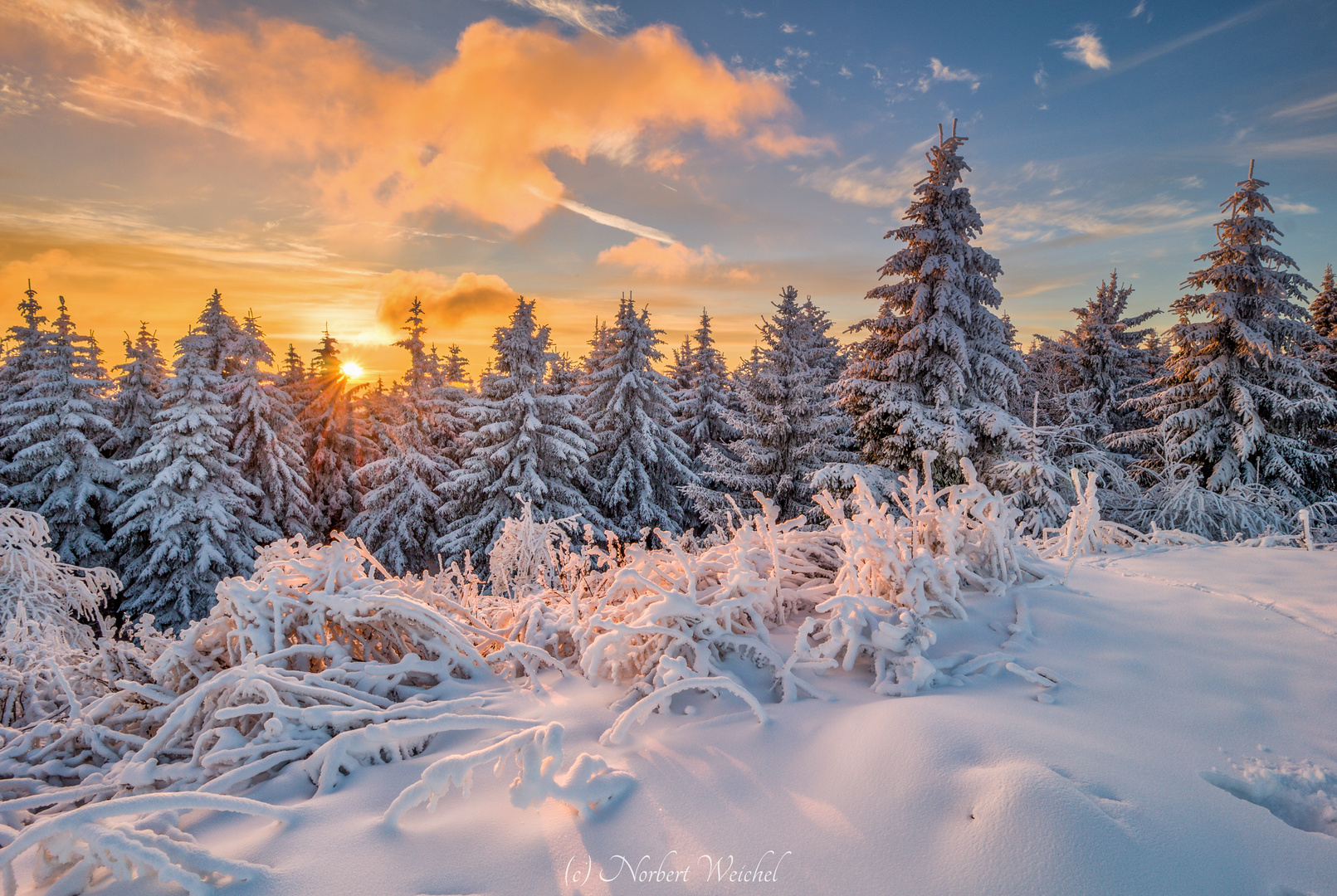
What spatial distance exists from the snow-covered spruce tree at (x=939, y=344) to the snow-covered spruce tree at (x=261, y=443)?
70.8ft

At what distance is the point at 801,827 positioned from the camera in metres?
1.42

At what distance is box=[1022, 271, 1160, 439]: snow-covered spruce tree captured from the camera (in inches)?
862

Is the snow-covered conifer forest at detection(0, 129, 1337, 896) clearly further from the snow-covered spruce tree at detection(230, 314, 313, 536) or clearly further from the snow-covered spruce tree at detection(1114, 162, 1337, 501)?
the snow-covered spruce tree at detection(230, 314, 313, 536)

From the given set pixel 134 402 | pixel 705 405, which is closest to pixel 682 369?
pixel 705 405

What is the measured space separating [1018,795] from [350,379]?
31341mm

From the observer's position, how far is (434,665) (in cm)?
244

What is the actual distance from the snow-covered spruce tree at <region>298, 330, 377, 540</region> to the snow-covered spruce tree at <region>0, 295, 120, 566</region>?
6.84 meters

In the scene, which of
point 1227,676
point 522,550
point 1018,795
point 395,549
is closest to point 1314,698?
point 1227,676

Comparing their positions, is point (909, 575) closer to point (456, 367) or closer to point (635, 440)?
point (635, 440)

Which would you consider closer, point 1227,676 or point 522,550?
point 1227,676

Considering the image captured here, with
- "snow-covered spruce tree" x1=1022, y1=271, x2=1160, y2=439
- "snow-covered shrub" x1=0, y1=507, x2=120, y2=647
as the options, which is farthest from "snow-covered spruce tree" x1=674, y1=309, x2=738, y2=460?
"snow-covered shrub" x1=0, y1=507, x2=120, y2=647

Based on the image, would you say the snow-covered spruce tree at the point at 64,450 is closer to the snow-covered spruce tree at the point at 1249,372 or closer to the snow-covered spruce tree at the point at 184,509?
the snow-covered spruce tree at the point at 184,509

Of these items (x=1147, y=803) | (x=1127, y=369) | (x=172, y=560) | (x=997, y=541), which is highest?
(x=1127, y=369)

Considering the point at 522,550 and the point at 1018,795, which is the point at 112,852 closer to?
the point at 1018,795
